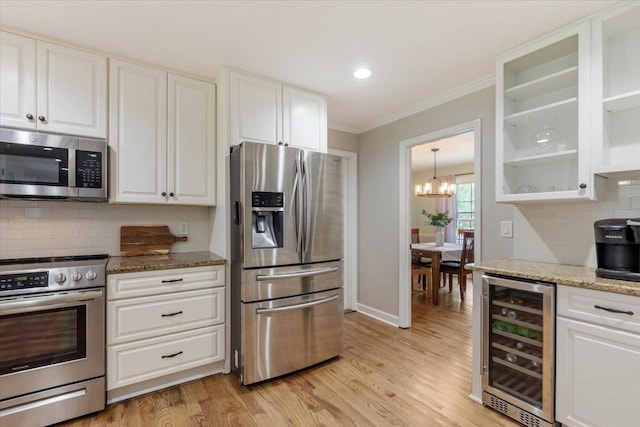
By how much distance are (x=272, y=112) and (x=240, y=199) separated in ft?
2.86

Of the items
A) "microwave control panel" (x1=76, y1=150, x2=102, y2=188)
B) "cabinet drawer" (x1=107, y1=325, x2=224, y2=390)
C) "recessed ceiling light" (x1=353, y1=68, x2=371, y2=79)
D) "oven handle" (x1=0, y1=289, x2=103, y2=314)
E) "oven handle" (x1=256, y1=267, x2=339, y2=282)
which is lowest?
"cabinet drawer" (x1=107, y1=325, x2=224, y2=390)

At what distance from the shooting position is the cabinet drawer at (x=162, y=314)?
1988 millimetres

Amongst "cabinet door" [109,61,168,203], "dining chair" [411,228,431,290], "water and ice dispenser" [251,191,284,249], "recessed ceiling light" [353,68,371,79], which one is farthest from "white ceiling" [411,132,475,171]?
"cabinet door" [109,61,168,203]

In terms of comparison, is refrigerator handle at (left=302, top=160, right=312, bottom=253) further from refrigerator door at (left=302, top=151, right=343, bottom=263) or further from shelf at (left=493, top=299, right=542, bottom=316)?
shelf at (left=493, top=299, right=542, bottom=316)

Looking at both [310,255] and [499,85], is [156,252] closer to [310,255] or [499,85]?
[310,255]

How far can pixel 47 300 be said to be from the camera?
176 cm

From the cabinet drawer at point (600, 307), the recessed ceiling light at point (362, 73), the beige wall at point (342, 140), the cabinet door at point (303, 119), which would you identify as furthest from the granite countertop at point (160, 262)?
the cabinet drawer at point (600, 307)

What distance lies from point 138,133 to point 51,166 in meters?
0.58

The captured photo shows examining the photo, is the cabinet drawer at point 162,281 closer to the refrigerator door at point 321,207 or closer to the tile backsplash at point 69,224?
the tile backsplash at point 69,224

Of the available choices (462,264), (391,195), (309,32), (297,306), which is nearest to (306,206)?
(297,306)

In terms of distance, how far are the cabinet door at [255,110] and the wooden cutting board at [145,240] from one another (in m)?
1.02

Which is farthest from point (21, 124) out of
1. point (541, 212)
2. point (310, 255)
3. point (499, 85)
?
point (541, 212)

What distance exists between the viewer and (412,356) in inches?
106

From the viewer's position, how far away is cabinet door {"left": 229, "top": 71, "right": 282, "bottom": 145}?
8.01 ft
